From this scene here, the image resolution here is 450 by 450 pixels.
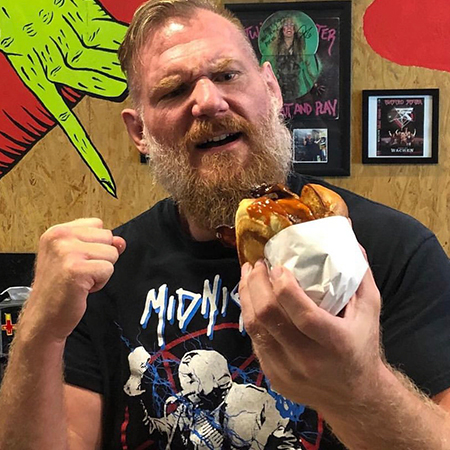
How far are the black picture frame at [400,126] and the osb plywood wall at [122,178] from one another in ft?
0.08

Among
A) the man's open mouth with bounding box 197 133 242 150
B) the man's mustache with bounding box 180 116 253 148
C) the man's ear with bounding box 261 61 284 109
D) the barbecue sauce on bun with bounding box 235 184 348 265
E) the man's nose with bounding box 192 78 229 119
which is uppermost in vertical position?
the man's ear with bounding box 261 61 284 109

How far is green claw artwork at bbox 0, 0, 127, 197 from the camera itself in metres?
2.20

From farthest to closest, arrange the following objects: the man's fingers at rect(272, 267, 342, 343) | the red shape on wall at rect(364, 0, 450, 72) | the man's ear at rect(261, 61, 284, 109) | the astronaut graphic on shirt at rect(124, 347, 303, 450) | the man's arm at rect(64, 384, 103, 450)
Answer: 1. the red shape on wall at rect(364, 0, 450, 72)
2. the man's ear at rect(261, 61, 284, 109)
3. the man's arm at rect(64, 384, 103, 450)
4. the astronaut graphic on shirt at rect(124, 347, 303, 450)
5. the man's fingers at rect(272, 267, 342, 343)

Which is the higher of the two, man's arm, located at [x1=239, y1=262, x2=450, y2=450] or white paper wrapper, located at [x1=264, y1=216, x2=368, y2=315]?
white paper wrapper, located at [x1=264, y1=216, x2=368, y2=315]

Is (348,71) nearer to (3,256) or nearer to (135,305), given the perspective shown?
(135,305)

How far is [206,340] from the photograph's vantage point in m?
1.11

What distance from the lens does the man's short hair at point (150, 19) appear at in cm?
124

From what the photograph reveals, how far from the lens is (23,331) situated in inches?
39.4

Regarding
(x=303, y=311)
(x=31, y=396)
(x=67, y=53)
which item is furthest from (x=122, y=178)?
(x=303, y=311)

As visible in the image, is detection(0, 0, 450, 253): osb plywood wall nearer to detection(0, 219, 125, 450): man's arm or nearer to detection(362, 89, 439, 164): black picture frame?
detection(362, 89, 439, 164): black picture frame

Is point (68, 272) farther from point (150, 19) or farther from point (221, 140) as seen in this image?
point (150, 19)

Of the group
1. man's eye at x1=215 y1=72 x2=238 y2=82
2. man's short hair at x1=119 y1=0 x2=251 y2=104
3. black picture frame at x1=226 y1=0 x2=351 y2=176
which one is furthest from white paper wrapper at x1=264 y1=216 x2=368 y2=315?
black picture frame at x1=226 y1=0 x2=351 y2=176

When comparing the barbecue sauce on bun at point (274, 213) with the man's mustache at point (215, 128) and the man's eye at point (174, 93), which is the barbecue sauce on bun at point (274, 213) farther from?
the man's eye at point (174, 93)

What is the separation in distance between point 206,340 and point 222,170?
0.32 m
